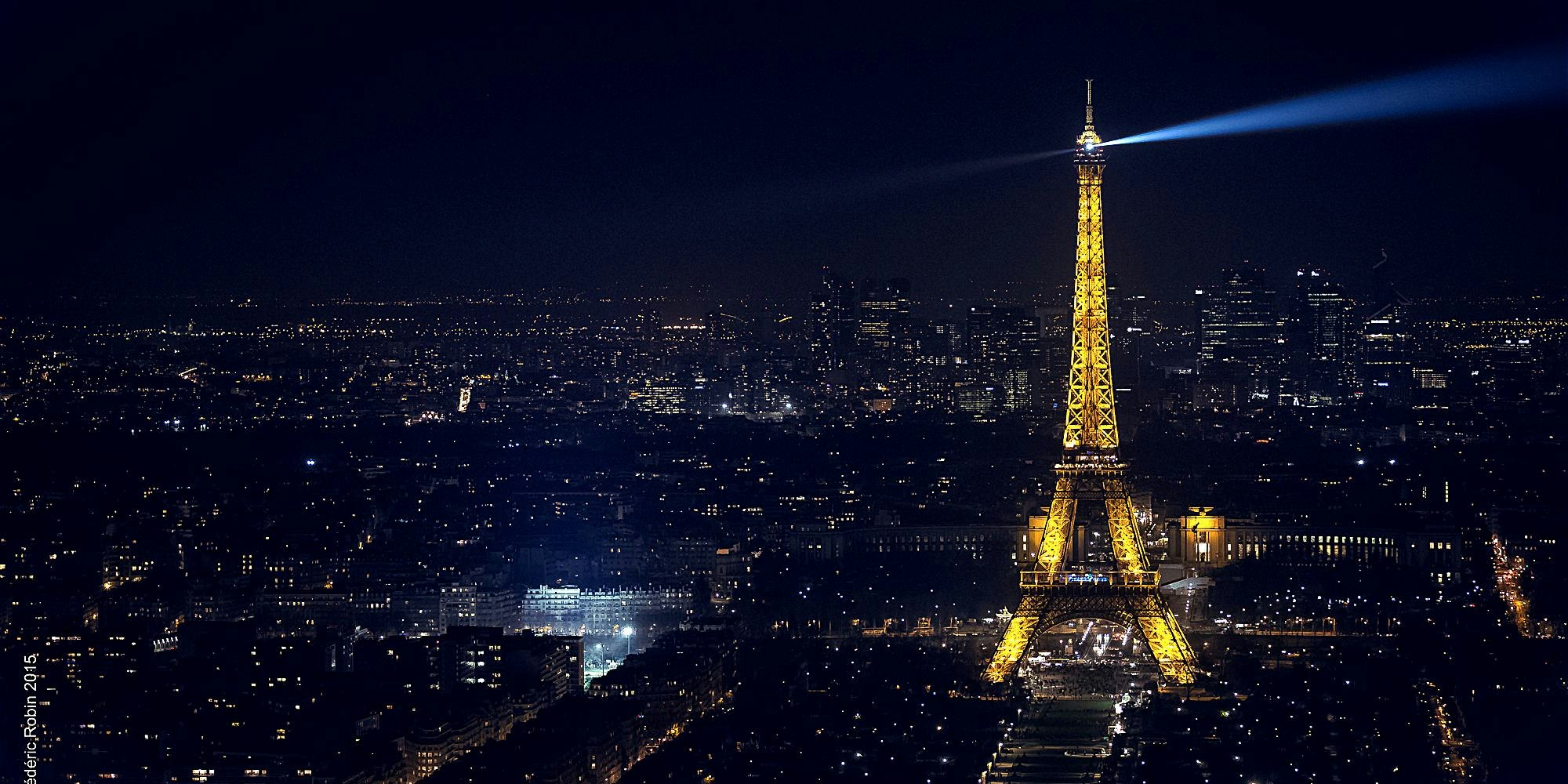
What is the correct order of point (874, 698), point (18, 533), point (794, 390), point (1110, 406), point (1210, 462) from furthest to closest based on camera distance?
point (794, 390) → point (1210, 462) → point (18, 533) → point (1110, 406) → point (874, 698)

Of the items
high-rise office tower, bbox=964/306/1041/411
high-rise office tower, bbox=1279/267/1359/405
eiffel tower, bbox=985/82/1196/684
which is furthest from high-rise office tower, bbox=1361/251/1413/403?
eiffel tower, bbox=985/82/1196/684

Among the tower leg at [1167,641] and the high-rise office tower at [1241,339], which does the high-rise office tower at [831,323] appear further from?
the tower leg at [1167,641]

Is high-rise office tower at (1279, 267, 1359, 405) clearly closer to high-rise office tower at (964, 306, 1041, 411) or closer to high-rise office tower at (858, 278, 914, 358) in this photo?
high-rise office tower at (964, 306, 1041, 411)

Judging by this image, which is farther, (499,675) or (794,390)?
(794,390)

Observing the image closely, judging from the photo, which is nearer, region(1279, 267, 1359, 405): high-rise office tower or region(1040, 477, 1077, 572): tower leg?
region(1040, 477, 1077, 572): tower leg

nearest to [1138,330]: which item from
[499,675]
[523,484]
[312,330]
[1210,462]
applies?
[1210,462]

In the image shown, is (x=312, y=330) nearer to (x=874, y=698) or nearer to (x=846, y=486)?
(x=846, y=486)
